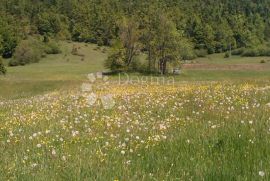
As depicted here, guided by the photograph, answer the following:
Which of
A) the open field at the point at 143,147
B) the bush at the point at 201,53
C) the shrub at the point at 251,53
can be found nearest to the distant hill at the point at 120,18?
the bush at the point at 201,53

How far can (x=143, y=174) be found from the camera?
596 cm

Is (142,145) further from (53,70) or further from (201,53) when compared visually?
(201,53)

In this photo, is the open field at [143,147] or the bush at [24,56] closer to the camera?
the open field at [143,147]

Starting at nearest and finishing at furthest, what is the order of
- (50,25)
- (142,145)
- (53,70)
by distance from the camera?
(142,145)
(53,70)
(50,25)

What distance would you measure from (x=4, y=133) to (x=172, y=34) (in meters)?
84.6

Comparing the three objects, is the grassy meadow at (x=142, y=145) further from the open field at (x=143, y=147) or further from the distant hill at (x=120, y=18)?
the distant hill at (x=120, y=18)

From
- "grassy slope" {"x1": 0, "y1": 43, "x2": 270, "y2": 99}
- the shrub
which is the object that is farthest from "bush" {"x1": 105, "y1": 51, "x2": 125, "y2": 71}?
the shrub

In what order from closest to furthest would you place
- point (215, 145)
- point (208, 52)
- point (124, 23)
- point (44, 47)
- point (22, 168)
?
point (22, 168) → point (215, 145) → point (124, 23) → point (44, 47) → point (208, 52)

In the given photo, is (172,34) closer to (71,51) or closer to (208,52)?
(71,51)

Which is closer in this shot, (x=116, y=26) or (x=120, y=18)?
(x=120, y=18)

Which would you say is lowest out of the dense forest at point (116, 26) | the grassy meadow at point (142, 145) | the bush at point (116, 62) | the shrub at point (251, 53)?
the shrub at point (251, 53)

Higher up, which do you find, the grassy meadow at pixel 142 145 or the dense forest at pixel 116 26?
the dense forest at pixel 116 26

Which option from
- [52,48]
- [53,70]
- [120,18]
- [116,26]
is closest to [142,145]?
[53,70]

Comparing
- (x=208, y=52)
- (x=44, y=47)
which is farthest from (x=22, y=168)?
(x=208, y=52)
